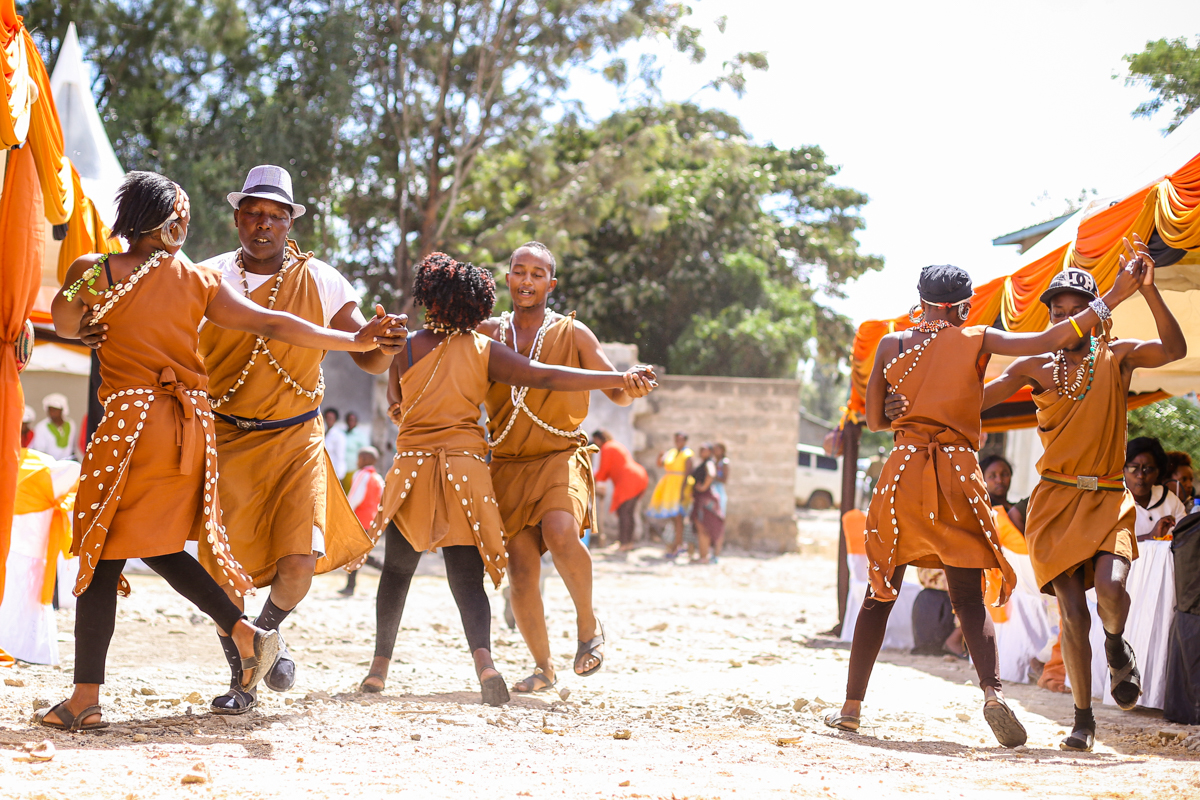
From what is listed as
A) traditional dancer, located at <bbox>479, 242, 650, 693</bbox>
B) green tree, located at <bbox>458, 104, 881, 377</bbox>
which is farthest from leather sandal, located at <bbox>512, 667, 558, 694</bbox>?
green tree, located at <bbox>458, 104, 881, 377</bbox>

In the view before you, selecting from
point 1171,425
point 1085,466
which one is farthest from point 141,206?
point 1171,425

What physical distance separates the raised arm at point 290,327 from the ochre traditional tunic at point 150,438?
0.22 ft

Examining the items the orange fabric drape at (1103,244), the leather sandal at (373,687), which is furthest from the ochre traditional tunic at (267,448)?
the orange fabric drape at (1103,244)

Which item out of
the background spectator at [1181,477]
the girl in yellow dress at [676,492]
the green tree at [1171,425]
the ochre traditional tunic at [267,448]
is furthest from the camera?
the girl in yellow dress at [676,492]

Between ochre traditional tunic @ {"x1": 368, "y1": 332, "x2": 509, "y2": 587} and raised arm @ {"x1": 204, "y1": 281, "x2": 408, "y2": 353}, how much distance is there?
2.87 ft

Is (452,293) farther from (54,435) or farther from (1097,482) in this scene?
(54,435)

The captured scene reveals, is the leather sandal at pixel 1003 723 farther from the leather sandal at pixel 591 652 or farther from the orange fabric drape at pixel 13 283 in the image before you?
the orange fabric drape at pixel 13 283

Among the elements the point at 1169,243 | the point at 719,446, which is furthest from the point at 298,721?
the point at 719,446

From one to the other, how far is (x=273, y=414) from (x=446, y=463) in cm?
81

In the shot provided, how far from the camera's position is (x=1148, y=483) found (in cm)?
656

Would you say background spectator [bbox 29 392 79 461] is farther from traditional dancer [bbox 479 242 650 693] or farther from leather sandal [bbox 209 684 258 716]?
leather sandal [bbox 209 684 258 716]

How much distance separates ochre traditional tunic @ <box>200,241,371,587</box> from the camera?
170 inches

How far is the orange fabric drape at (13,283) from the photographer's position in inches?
181

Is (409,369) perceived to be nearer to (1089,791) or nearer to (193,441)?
(193,441)
